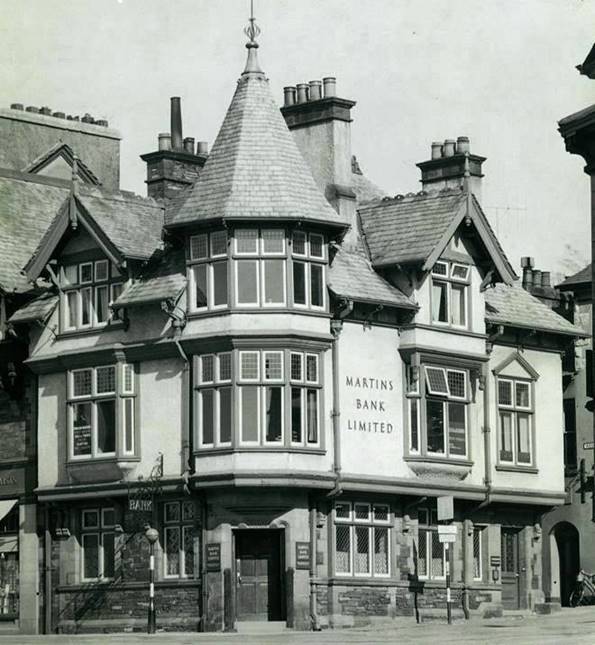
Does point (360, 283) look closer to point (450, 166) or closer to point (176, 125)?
point (450, 166)

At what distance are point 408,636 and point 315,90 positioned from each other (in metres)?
16.2

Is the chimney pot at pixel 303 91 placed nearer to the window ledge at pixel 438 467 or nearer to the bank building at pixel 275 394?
the bank building at pixel 275 394

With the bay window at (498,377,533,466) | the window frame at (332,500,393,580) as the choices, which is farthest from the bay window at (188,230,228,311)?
the bay window at (498,377,533,466)

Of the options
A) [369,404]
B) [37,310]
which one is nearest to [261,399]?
[369,404]

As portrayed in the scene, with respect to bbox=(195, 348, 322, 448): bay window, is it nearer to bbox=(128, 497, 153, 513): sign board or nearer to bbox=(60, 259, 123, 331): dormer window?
bbox=(128, 497, 153, 513): sign board

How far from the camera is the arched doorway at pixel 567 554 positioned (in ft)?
210

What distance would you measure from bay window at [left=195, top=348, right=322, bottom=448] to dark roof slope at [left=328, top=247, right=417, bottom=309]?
2291 mm

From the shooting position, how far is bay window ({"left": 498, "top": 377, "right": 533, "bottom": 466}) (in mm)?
54344

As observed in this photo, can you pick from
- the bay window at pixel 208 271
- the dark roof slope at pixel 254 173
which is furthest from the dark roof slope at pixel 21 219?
the bay window at pixel 208 271

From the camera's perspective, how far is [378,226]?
52938 mm

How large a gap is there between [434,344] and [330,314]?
12.2ft

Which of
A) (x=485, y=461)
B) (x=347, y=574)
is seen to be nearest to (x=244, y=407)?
(x=347, y=574)

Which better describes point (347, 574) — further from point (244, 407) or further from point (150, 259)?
point (150, 259)

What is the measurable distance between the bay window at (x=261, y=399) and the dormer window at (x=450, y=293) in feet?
16.4
